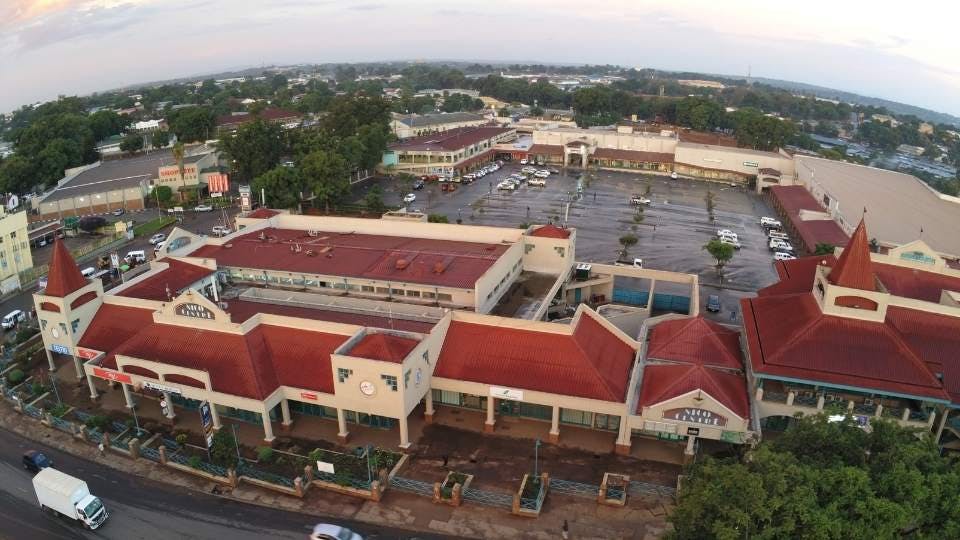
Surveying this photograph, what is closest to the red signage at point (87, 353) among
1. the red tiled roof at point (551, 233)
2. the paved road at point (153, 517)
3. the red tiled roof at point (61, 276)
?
the red tiled roof at point (61, 276)

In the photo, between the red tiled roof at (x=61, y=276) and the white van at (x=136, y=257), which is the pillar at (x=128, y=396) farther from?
the white van at (x=136, y=257)

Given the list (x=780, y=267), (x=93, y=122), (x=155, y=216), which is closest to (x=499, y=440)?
(x=780, y=267)


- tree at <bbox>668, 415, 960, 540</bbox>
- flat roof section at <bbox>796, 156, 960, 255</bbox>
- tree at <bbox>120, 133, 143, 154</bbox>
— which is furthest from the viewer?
tree at <bbox>120, 133, 143, 154</bbox>

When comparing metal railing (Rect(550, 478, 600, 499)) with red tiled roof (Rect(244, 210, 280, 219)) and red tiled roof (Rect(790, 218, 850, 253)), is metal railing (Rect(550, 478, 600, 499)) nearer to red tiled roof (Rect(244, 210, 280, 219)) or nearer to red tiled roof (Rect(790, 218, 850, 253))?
red tiled roof (Rect(244, 210, 280, 219))

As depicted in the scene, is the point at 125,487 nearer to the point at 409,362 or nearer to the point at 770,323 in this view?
the point at 409,362

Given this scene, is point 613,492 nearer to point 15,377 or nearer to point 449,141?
point 15,377

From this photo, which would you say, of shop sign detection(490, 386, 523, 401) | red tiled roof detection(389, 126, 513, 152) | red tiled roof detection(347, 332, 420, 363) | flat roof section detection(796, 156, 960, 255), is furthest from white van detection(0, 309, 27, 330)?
flat roof section detection(796, 156, 960, 255)
